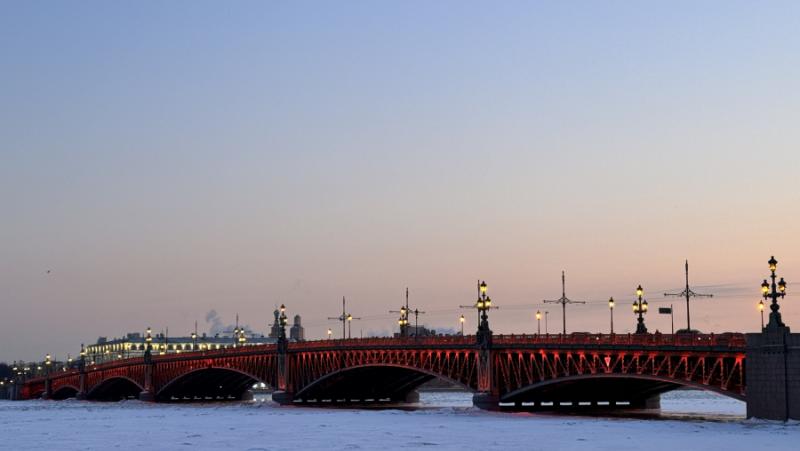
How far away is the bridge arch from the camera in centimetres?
9094

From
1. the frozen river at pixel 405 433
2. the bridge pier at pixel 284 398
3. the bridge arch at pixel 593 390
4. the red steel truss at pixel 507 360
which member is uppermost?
the red steel truss at pixel 507 360

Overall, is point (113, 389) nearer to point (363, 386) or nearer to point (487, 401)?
point (363, 386)

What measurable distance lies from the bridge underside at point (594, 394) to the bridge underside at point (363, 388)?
830 inches

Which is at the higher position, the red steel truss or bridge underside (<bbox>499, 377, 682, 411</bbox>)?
the red steel truss

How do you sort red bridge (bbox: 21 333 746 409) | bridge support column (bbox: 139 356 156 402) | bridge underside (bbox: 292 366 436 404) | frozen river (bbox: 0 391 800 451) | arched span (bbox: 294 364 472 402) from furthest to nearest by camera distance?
bridge support column (bbox: 139 356 156 402) → bridge underside (bbox: 292 366 436 404) → arched span (bbox: 294 364 472 402) → red bridge (bbox: 21 333 746 409) → frozen river (bbox: 0 391 800 451)

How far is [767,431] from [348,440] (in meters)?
21.8

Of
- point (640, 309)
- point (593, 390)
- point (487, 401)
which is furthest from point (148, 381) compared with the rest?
point (640, 309)

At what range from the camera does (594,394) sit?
10419cm

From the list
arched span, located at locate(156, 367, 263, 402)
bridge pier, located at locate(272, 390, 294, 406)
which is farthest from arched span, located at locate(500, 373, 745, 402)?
arched span, located at locate(156, 367, 263, 402)

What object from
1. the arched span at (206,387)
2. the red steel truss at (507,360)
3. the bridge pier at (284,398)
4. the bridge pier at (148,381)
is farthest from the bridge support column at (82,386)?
the bridge pier at (284,398)

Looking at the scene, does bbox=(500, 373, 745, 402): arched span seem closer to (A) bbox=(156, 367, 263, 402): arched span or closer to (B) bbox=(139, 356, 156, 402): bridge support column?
(A) bbox=(156, 367, 263, 402): arched span

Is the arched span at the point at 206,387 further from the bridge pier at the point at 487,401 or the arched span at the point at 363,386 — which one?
the bridge pier at the point at 487,401

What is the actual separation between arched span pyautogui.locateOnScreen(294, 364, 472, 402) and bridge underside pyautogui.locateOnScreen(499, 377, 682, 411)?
2031 centimetres

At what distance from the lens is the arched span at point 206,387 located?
15712 cm
